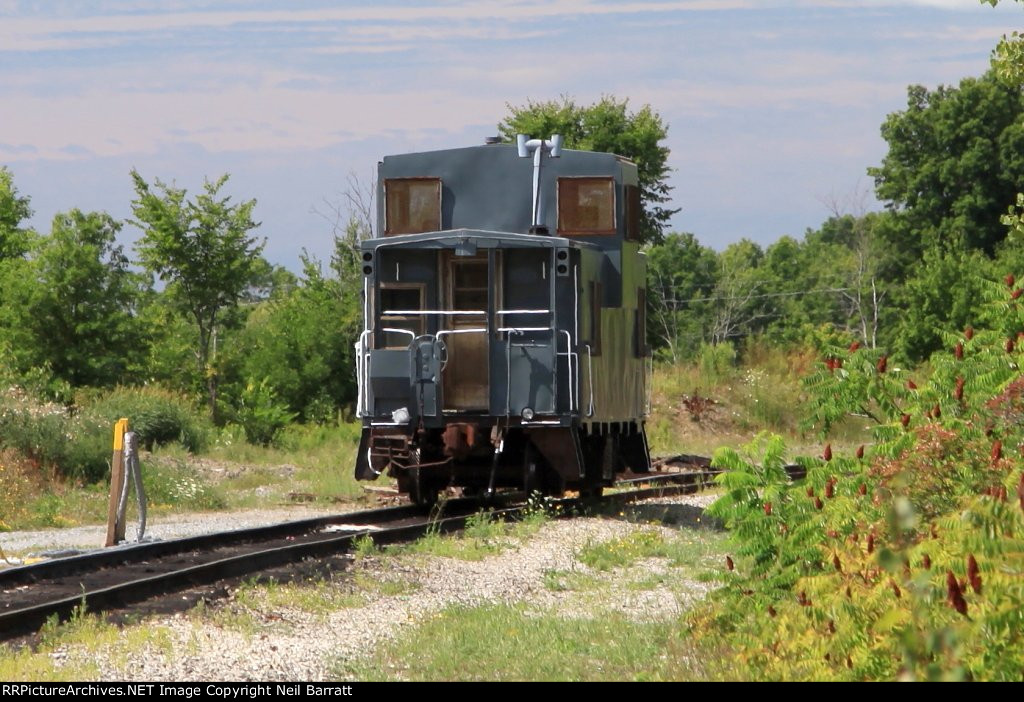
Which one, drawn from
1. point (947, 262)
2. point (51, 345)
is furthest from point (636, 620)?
point (947, 262)

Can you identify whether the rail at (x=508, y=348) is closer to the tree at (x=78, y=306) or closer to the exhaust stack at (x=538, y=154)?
the exhaust stack at (x=538, y=154)

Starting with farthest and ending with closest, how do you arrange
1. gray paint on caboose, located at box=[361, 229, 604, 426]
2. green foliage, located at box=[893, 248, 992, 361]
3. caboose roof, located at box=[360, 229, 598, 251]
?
green foliage, located at box=[893, 248, 992, 361]
gray paint on caboose, located at box=[361, 229, 604, 426]
caboose roof, located at box=[360, 229, 598, 251]

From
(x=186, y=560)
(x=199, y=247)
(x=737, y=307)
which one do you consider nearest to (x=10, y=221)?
(x=199, y=247)

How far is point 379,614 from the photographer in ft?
34.3

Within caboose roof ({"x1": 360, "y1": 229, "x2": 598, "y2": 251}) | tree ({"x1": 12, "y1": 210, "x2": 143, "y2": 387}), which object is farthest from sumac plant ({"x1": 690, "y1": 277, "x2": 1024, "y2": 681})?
tree ({"x1": 12, "y1": 210, "x2": 143, "y2": 387})

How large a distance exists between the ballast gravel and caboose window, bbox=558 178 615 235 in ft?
12.0

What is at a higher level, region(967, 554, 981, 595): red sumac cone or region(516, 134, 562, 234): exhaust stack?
region(516, 134, 562, 234): exhaust stack

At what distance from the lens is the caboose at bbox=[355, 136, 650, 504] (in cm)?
1599

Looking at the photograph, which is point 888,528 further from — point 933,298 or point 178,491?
point 933,298

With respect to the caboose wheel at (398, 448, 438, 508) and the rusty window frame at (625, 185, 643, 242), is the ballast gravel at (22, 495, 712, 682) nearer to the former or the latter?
the caboose wheel at (398, 448, 438, 508)

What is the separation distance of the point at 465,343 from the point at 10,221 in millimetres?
34202

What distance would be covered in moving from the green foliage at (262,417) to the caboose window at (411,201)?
437 inches

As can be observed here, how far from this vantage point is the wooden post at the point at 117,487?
14109 mm
